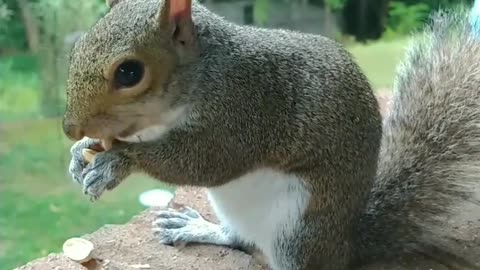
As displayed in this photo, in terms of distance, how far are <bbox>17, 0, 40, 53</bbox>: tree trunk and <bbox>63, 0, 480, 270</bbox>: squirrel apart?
0.80 metres

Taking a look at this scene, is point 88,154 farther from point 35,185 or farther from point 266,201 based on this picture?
point 35,185

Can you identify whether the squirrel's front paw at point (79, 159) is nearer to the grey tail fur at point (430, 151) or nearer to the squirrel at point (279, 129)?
the squirrel at point (279, 129)

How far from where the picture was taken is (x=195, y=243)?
6.71 feet

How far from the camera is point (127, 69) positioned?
1.56 metres

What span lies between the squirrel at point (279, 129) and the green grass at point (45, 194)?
1.54ft

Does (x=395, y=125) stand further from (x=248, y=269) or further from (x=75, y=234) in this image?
(x=75, y=234)

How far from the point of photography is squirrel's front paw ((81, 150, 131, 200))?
164 cm

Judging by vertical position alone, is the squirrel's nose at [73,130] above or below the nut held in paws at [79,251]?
above

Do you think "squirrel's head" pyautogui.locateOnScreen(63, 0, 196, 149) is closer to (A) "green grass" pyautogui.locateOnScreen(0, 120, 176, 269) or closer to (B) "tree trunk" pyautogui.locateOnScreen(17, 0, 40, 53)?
(A) "green grass" pyautogui.locateOnScreen(0, 120, 176, 269)

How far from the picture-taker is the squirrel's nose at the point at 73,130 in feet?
5.11

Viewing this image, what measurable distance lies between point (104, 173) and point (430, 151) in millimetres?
700

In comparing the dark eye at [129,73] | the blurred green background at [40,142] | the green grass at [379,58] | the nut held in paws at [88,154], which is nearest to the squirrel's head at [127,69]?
the dark eye at [129,73]

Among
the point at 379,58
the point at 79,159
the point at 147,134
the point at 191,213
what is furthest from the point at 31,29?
the point at 379,58

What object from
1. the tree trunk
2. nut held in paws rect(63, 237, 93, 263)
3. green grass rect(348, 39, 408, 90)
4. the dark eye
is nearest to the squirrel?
the dark eye
